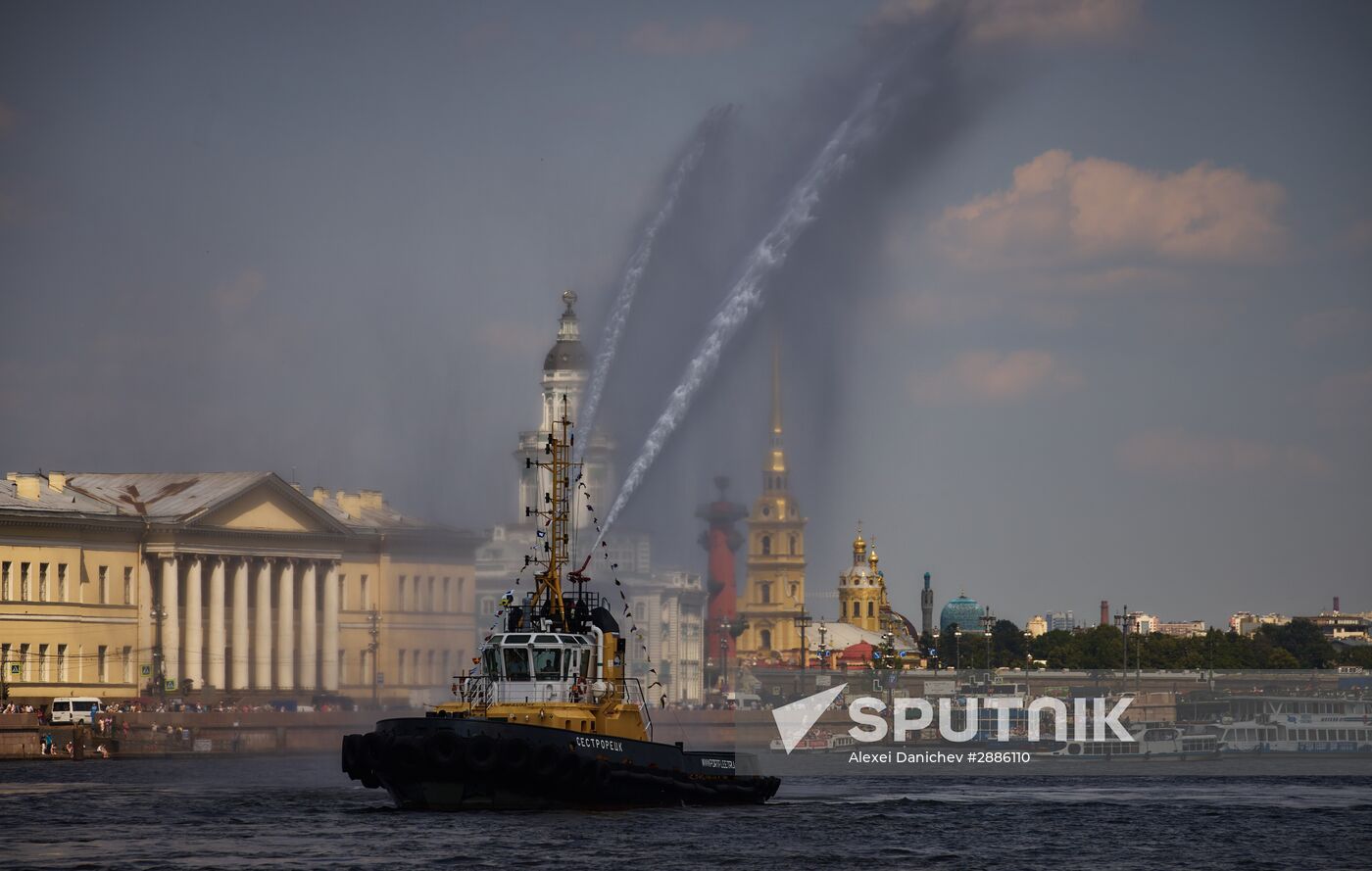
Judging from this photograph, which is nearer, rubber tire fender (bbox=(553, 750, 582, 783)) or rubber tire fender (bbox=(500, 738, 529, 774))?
rubber tire fender (bbox=(500, 738, 529, 774))

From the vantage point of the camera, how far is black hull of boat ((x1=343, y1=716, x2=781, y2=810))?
6084 cm

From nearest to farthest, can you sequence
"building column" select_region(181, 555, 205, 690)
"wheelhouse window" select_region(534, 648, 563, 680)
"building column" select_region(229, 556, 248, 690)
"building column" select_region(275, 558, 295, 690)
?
"wheelhouse window" select_region(534, 648, 563, 680) → "building column" select_region(181, 555, 205, 690) → "building column" select_region(229, 556, 248, 690) → "building column" select_region(275, 558, 295, 690)

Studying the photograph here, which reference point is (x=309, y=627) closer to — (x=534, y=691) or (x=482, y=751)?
(x=534, y=691)

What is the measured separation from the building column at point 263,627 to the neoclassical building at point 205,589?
0.28 feet

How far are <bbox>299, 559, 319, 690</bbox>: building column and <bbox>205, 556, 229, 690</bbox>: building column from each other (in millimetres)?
5192

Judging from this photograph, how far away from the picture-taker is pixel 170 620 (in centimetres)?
14788

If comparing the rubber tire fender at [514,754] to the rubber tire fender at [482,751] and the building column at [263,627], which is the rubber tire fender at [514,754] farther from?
the building column at [263,627]

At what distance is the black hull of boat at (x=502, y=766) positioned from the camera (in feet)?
200

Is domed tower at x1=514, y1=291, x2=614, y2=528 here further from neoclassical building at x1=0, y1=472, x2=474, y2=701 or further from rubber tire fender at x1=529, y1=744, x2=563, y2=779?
neoclassical building at x1=0, y1=472, x2=474, y2=701

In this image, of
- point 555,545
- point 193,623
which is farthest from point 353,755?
point 193,623

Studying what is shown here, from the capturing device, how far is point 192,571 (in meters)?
150

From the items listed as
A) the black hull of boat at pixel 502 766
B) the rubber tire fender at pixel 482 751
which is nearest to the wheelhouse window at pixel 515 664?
the black hull of boat at pixel 502 766

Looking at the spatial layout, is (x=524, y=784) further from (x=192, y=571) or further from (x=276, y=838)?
(x=192, y=571)

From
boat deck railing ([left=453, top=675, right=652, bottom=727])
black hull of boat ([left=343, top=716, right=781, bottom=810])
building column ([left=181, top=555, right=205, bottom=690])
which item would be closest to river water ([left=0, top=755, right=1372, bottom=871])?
black hull of boat ([left=343, top=716, right=781, bottom=810])
